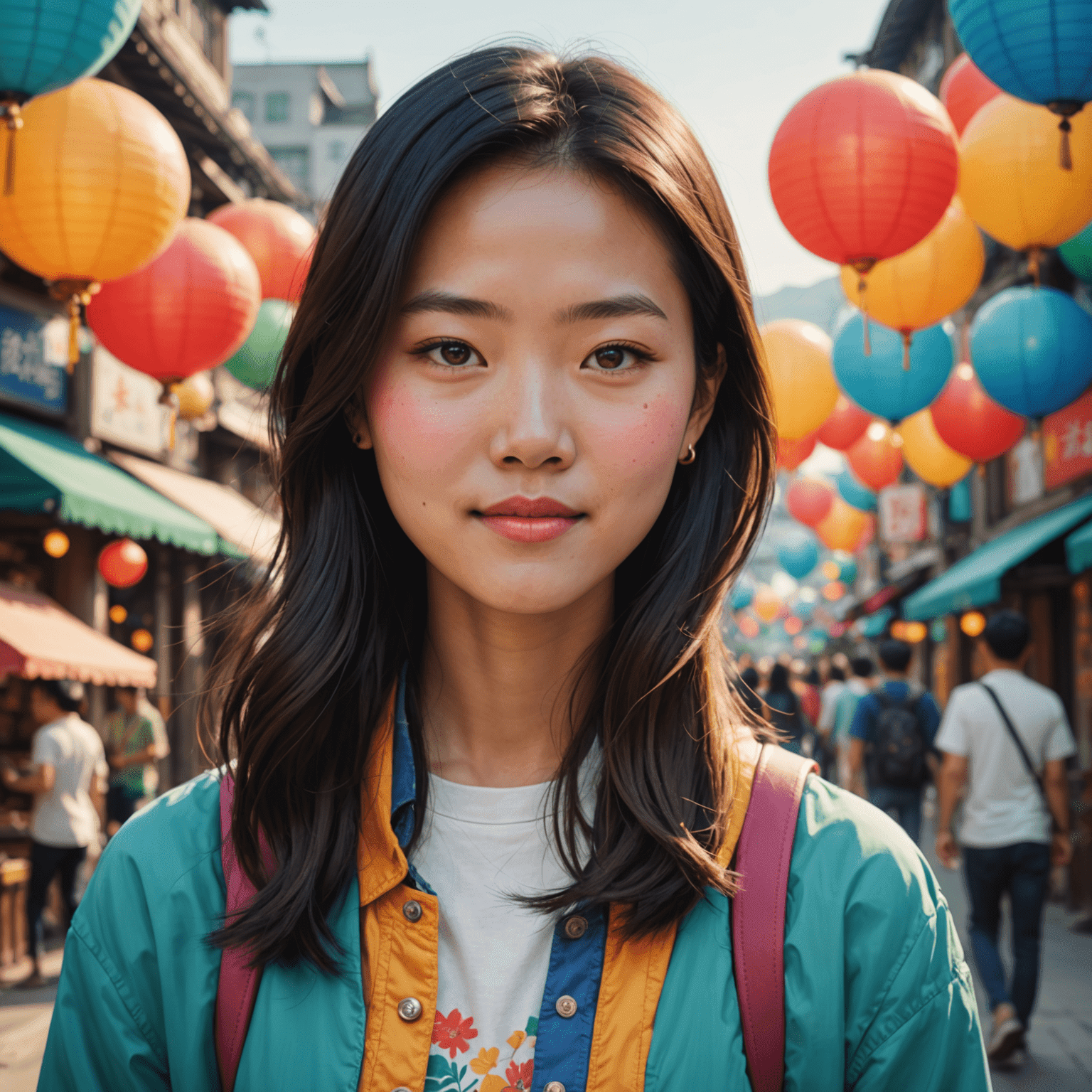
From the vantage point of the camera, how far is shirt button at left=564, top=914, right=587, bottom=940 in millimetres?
1378

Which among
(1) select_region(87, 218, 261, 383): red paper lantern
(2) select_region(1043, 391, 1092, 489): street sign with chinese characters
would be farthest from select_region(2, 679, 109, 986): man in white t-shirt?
(2) select_region(1043, 391, 1092, 489): street sign with chinese characters

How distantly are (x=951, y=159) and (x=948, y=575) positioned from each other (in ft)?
32.0

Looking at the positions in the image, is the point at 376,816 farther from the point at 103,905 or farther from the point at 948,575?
the point at 948,575

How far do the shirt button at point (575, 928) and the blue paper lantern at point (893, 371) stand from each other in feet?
19.0

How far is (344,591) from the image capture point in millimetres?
1637

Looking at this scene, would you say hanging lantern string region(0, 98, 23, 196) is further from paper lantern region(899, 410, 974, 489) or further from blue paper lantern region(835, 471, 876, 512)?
blue paper lantern region(835, 471, 876, 512)

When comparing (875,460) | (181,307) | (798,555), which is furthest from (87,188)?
(798,555)

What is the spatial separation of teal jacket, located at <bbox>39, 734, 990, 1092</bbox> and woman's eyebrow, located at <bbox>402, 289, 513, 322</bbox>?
29.2 inches

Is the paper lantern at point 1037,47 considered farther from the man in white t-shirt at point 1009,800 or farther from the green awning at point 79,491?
the green awning at point 79,491

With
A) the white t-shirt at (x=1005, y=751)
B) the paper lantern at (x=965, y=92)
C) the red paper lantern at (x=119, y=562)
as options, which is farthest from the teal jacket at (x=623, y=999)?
the red paper lantern at (x=119, y=562)

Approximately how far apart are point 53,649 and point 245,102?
1392 inches

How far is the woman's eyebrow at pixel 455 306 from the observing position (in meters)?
1.34

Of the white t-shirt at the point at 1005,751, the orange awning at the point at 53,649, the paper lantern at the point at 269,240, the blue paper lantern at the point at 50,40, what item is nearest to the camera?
the blue paper lantern at the point at 50,40

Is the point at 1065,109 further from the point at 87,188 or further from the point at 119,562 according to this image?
the point at 119,562
